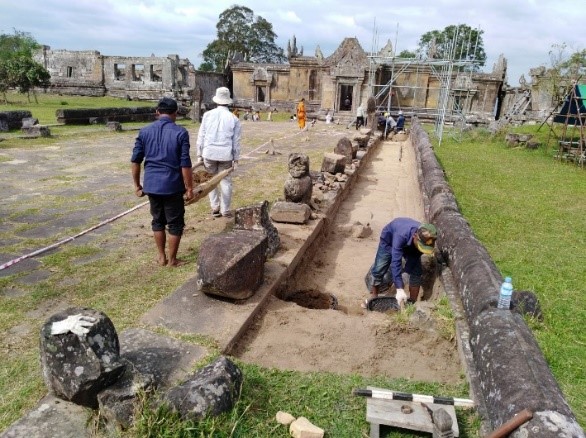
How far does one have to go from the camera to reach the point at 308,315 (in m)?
4.25

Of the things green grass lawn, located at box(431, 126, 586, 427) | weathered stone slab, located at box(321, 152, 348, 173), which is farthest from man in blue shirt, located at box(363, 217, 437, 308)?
weathered stone slab, located at box(321, 152, 348, 173)

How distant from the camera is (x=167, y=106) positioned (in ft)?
14.9

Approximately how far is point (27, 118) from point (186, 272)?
45.6ft

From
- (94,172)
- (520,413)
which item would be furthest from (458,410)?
(94,172)

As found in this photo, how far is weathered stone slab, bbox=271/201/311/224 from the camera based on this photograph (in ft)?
21.0

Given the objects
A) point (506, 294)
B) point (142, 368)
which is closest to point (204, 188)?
point (142, 368)

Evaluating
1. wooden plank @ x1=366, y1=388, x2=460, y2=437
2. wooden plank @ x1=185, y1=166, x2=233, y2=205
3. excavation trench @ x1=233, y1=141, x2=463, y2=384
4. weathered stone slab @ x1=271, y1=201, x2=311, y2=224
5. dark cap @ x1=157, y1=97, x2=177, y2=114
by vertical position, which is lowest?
excavation trench @ x1=233, y1=141, x2=463, y2=384

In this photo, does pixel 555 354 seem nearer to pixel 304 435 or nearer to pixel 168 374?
pixel 304 435

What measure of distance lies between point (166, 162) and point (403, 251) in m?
2.66

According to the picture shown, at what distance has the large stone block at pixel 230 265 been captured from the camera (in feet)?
12.7

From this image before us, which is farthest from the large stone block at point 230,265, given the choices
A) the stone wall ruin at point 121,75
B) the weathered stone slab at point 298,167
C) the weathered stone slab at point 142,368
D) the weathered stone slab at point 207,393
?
the stone wall ruin at point 121,75

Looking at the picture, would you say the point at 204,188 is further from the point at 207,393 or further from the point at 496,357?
the point at 496,357

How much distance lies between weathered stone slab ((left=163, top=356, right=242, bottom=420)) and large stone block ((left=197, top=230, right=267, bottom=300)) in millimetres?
1183

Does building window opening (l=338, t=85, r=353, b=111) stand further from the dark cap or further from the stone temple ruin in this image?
the dark cap
